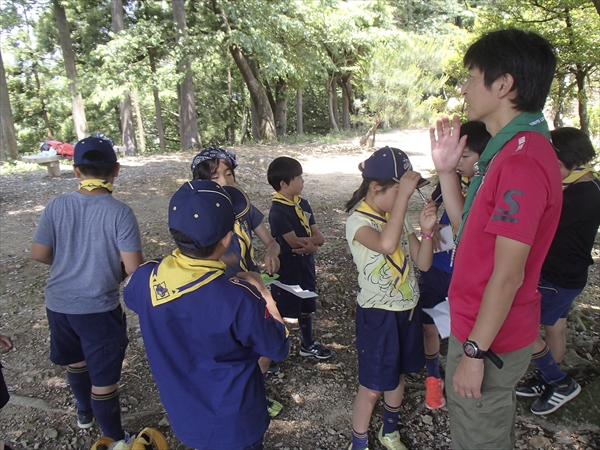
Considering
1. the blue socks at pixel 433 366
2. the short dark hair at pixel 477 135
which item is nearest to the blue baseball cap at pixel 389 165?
the short dark hair at pixel 477 135

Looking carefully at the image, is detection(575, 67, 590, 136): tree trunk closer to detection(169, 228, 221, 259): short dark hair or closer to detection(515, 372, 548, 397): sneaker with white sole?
detection(515, 372, 548, 397): sneaker with white sole

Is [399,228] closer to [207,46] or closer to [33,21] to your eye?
[207,46]

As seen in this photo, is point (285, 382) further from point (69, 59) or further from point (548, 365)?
point (69, 59)

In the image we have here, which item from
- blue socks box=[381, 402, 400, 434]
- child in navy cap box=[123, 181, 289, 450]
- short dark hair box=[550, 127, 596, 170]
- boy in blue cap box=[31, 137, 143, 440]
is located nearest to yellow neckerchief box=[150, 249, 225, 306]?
child in navy cap box=[123, 181, 289, 450]

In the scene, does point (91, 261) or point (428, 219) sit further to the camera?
point (91, 261)

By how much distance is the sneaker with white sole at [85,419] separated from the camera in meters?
2.61

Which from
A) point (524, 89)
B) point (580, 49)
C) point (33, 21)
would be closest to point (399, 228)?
point (524, 89)

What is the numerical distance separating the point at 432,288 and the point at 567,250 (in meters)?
0.82

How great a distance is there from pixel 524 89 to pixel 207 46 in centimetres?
1313

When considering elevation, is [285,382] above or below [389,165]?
below

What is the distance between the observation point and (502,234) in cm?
140

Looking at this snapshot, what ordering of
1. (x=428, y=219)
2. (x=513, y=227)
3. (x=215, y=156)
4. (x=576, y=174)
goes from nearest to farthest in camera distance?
1. (x=513, y=227)
2. (x=428, y=219)
3. (x=576, y=174)
4. (x=215, y=156)

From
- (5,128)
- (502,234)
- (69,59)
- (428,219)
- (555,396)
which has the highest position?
(69,59)

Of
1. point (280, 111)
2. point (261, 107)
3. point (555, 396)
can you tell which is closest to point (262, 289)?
point (555, 396)
